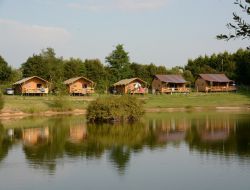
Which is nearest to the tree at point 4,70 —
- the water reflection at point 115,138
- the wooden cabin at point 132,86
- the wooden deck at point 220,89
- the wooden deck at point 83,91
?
the wooden deck at point 83,91

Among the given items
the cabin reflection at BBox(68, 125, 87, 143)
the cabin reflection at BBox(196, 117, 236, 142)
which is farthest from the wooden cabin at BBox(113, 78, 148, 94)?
the cabin reflection at BBox(68, 125, 87, 143)

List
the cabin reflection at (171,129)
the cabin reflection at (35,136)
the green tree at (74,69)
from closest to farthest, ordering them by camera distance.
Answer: the cabin reflection at (35,136) → the cabin reflection at (171,129) → the green tree at (74,69)

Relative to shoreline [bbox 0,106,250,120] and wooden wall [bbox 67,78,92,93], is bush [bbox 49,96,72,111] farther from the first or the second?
wooden wall [bbox 67,78,92,93]

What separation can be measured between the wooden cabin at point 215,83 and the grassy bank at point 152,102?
6646mm

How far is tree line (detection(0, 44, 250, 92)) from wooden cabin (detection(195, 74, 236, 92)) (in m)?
3.50

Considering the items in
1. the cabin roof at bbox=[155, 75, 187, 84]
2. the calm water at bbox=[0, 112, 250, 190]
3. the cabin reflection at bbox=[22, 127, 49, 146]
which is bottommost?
the calm water at bbox=[0, 112, 250, 190]

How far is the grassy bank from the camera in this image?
56.1 meters

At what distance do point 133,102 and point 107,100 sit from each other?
2.48m

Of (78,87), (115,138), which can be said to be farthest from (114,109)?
(78,87)

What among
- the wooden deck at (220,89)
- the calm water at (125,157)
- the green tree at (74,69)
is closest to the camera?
the calm water at (125,157)

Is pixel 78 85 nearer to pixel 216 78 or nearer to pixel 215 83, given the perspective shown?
pixel 216 78

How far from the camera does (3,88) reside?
74.6 metres

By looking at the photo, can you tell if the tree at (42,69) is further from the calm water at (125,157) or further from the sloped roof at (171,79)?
the calm water at (125,157)

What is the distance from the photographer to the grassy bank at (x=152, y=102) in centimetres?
5614
